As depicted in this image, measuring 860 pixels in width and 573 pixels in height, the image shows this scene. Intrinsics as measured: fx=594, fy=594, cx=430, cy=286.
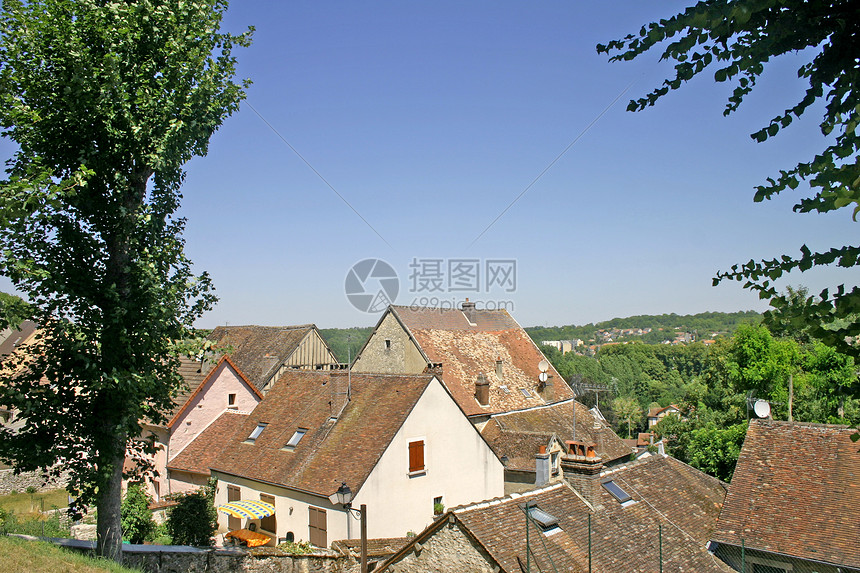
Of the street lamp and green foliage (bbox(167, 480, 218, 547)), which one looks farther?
green foliage (bbox(167, 480, 218, 547))

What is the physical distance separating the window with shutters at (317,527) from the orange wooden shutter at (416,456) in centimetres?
→ 293

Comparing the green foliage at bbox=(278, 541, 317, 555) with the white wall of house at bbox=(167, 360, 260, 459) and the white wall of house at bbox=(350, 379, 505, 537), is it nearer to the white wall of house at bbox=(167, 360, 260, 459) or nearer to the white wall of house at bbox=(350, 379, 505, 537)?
the white wall of house at bbox=(350, 379, 505, 537)

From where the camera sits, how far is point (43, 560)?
26.7 ft

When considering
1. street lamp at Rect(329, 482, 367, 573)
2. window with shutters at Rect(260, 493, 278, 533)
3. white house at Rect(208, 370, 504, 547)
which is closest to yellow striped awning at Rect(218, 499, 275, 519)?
window with shutters at Rect(260, 493, 278, 533)

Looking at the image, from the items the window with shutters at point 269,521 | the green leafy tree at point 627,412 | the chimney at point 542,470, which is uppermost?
the chimney at point 542,470

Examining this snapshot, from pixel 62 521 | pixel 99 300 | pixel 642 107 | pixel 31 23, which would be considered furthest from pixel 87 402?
pixel 62 521

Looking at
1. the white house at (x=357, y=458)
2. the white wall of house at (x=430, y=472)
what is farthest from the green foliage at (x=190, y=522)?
the white wall of house at (x=430, y=472)

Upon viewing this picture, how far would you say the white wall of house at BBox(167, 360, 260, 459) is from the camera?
23.2 m

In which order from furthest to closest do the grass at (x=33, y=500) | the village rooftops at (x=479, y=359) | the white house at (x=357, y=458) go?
1. the village rooftops at (x=479, y=359)
2. the grass at (x=33, y=500)
3. the white house at (x=357, y=458)

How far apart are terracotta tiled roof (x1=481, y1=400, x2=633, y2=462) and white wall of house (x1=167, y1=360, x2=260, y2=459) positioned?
10.6 metres

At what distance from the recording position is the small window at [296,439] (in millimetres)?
19359

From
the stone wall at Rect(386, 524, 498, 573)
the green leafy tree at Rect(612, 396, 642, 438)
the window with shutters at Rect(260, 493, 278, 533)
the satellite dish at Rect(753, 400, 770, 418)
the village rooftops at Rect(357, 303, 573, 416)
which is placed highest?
the village rooftops at Rect(357, 303, 573, 416)

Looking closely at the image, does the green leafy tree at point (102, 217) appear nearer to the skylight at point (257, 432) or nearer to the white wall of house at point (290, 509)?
Answer: the white wall of house at point (290, 509)

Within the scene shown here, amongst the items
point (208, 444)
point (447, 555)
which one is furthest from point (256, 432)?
point (447, 555)
